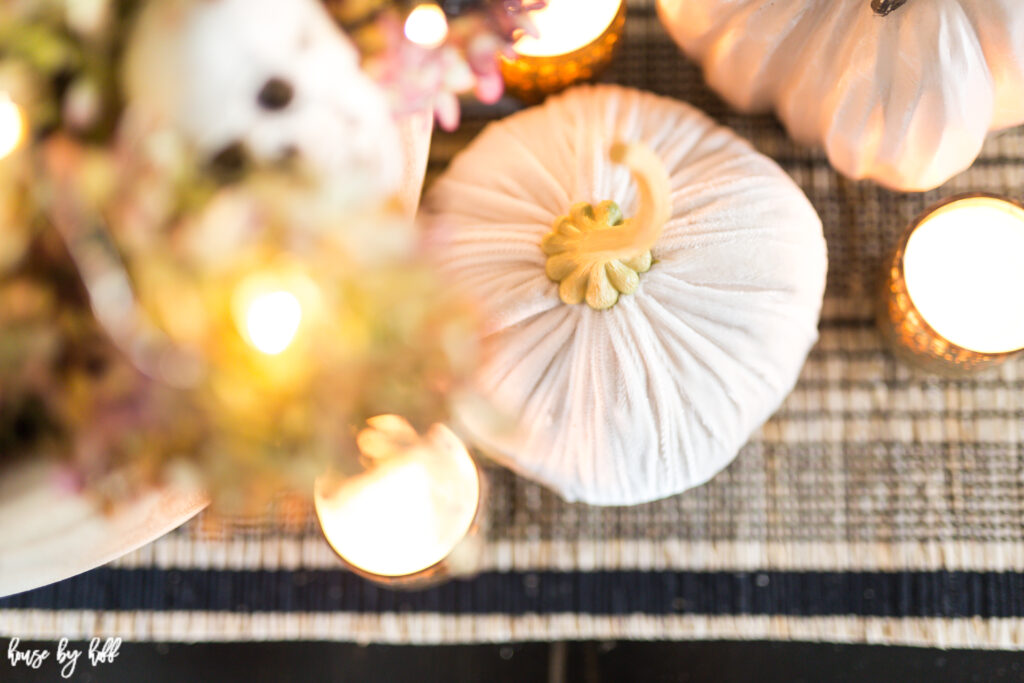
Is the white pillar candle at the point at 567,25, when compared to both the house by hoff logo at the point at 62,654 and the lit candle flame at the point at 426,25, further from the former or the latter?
the house by hoff logo at the point at 62,654

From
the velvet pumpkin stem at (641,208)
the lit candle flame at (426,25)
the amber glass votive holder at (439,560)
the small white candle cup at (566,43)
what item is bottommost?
the amber glass votive holder at (439,560)

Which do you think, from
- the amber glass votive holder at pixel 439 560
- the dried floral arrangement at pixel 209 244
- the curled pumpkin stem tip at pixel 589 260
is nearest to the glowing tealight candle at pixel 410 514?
the amber glass votive holder at pixel 439 560

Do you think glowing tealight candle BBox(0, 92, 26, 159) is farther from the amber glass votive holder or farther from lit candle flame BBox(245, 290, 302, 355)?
the amber glass votive holder

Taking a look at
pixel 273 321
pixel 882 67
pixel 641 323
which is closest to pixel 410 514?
pixel 641 323

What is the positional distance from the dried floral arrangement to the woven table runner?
335 millimetres

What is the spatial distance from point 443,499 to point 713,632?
0.24m

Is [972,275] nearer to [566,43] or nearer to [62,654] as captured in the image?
[566,43]

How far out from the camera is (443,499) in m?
0.54

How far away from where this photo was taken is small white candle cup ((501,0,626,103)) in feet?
1.73

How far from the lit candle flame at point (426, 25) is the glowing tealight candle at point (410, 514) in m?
0.28

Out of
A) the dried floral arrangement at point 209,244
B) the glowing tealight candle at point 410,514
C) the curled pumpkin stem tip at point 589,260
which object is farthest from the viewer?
the glowing tealight candle at point 410,514

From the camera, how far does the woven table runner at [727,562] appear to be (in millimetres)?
560

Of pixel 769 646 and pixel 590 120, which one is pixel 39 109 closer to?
pixel 590 120

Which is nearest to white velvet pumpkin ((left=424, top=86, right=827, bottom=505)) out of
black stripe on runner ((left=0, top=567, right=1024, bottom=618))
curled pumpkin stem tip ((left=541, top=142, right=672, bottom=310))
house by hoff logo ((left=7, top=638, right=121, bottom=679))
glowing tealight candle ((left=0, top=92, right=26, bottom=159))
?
curled pumpkin stem tip ((left=541, top=142, right=672, bottom=310))
